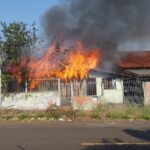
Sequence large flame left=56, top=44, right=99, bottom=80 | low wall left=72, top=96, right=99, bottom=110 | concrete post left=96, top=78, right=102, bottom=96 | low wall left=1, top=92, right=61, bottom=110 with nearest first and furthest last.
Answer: low wall left=72, top=96, right=99, bottom=110
low wall left=1, top=92, right=61, bottom=110
large flame left=56, top=44, right=99, bottom=80
concrete post left=96, top=78, right=102, bottom=96

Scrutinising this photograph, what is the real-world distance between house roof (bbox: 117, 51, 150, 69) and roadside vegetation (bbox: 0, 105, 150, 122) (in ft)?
54.4

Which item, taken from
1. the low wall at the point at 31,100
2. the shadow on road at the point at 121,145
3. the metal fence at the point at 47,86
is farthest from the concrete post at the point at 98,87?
the shadow on road at the point at 121,145

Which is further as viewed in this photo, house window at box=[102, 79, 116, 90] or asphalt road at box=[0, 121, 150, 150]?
house window at box=[102, 79, 116, 90]

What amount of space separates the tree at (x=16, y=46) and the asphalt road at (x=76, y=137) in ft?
31.2

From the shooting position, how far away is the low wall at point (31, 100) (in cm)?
2389

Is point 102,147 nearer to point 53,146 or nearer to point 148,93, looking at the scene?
point 53,146

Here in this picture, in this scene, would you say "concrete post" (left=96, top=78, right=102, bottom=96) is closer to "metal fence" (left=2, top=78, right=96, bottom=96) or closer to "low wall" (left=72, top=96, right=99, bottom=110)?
"metal fence" (left=2, top=78, right=96, bottom=96)

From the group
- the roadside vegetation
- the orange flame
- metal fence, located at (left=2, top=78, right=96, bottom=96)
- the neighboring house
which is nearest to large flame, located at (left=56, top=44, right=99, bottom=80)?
the orange flame

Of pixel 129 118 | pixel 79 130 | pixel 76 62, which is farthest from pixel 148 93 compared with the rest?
pixel 79 130

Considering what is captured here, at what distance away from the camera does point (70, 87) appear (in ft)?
80.8

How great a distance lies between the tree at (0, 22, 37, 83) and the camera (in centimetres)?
2712

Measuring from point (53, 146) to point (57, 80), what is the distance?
1270 centimetres

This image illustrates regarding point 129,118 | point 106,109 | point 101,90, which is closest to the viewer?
point 129,118

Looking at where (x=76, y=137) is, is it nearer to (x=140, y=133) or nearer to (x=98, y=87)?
(x=140, y=133)
